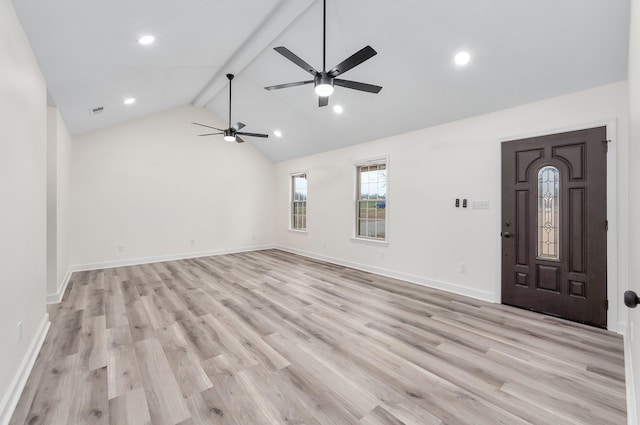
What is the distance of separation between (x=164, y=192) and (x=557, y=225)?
727 centimetres

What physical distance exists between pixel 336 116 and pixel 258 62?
1615mm

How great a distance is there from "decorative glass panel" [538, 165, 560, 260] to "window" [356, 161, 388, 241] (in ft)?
7.70

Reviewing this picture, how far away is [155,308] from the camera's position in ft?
11.8

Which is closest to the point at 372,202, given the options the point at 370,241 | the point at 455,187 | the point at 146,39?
the point at 370,241

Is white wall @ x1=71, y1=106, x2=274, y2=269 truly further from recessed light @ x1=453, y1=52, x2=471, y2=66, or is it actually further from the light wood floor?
recessed light @ x1=453, y1=52, x2=471, y2=66

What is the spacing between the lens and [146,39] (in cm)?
292

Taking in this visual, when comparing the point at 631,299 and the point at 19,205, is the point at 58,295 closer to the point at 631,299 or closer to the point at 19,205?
the point at 19,205

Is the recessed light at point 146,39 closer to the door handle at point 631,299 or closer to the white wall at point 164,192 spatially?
the white wall at point 164,192

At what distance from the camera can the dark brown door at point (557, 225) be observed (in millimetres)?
3088

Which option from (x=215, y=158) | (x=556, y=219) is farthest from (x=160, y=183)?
(x=556, y=219)

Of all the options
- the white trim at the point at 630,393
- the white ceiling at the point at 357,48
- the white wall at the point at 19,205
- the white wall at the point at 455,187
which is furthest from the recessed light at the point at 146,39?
the white trim at the point at 630,393

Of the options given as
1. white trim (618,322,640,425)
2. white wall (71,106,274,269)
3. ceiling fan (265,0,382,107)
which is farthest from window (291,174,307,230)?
white trim (618,322,640,425)

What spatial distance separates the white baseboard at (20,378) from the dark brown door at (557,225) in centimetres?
485

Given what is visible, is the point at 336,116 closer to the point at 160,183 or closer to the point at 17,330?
the point at 160,183
